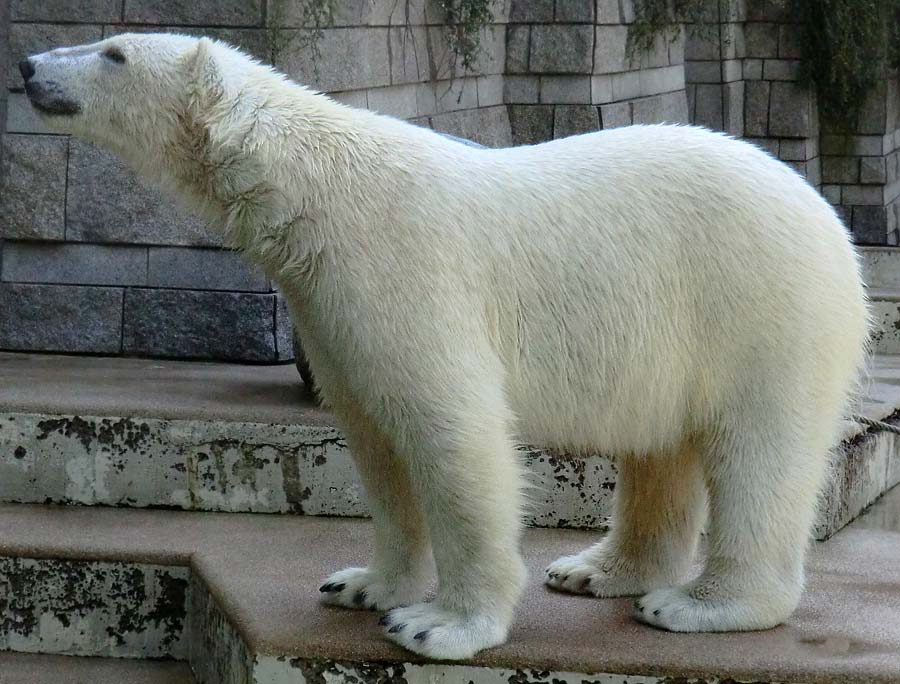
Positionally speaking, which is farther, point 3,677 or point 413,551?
point 3,677

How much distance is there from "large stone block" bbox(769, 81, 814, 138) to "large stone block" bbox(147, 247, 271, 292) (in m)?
6.06

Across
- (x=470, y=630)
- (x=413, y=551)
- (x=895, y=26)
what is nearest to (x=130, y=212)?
(x=413, y=551)

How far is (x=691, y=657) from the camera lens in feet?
8.77

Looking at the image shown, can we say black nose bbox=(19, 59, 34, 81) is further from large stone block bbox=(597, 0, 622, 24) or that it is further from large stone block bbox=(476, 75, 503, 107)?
large stone block bbox=(597, 0, 622, 24)

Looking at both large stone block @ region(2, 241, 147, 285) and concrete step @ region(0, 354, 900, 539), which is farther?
large stone block @ region(2, 241, 147, 285)

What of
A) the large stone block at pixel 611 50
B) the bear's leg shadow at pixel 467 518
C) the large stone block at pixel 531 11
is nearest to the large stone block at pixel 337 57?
the large stone block at pixel 531 11

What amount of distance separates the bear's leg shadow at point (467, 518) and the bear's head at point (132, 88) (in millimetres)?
721

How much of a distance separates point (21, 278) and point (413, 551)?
9.36 ft

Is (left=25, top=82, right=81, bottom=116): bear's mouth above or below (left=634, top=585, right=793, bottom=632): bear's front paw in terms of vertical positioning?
above

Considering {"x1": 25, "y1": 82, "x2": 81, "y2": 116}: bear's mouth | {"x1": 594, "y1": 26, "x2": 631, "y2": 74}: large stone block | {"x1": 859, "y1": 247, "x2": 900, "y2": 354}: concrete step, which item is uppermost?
{"x1": 25, "y1": 82, "x2": 81, "y2": 116}: bear's mouth

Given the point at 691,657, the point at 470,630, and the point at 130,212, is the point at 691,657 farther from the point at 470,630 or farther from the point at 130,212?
the point at 130,212

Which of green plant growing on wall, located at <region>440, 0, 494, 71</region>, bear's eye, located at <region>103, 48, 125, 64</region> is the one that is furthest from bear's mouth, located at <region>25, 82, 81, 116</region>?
green plant growing on wall, located at <region>440, 0, 494, 71</region>

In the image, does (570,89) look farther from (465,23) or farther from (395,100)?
(395,100)

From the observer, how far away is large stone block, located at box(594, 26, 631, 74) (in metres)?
7.03
